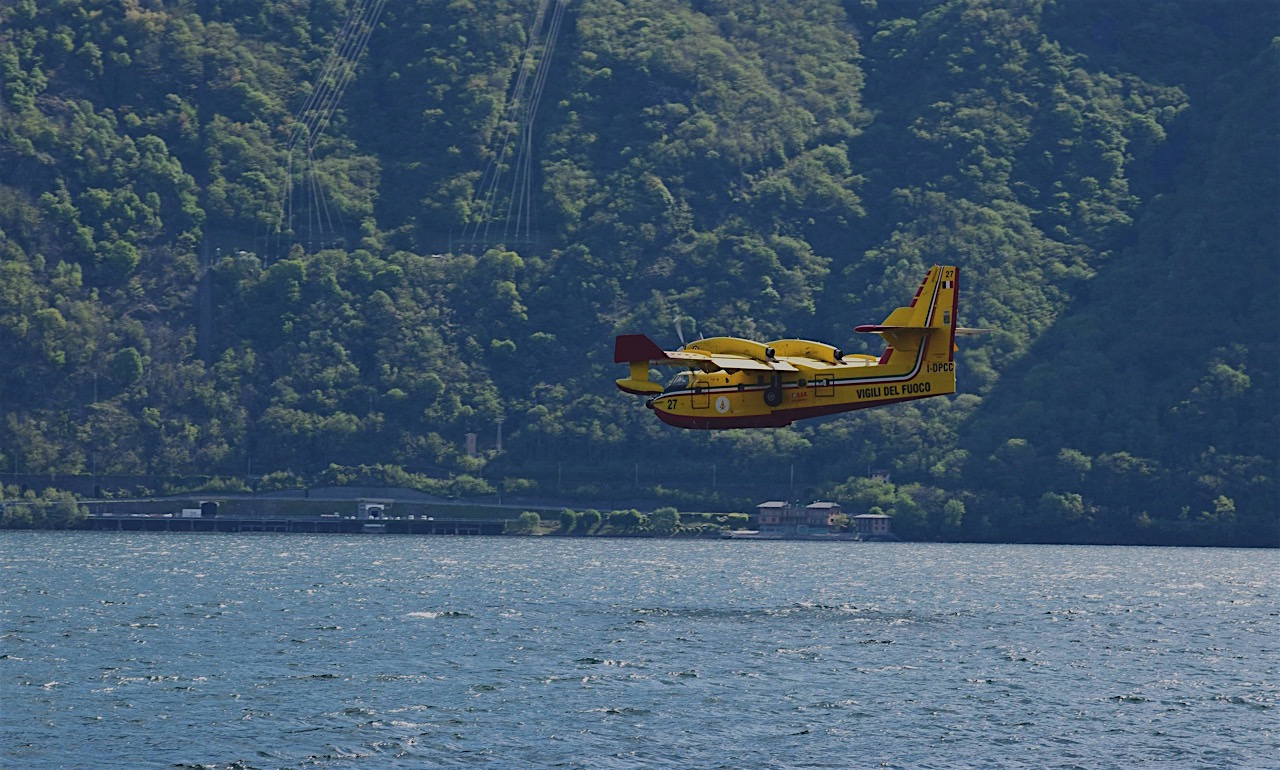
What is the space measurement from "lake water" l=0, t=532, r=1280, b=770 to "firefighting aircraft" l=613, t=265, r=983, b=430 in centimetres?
1107

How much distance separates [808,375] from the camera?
291ft

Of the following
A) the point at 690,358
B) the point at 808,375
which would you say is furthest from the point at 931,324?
the point at 690,358

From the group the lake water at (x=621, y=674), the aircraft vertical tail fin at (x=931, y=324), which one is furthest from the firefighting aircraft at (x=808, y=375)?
the lake water at (x=621, y=674)

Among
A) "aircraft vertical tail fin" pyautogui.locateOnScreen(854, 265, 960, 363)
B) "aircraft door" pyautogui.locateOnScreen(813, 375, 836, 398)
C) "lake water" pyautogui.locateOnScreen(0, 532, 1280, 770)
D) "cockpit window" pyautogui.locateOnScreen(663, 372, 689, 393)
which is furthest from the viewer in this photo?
"cockpit window" pyautogui.locateOnScreen(663, 372, 689, 393)

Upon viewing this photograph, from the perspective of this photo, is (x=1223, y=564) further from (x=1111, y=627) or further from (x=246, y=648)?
(x=246, y=648)

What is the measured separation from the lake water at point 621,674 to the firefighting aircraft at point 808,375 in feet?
36.3

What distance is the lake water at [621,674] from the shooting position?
64.9 m

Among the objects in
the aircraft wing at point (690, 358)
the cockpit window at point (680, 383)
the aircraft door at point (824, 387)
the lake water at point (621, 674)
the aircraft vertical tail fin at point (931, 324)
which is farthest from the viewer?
the cockpit window at point (680, 383)

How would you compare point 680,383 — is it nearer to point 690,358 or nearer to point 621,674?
point 690,358

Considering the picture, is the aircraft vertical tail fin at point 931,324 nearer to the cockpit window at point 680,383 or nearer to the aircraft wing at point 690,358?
the aircraft wing at point 690,358

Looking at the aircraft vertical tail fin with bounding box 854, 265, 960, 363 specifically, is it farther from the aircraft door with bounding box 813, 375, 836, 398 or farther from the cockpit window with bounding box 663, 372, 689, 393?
the cockpit window with bounding box 663, 372, 689, 393

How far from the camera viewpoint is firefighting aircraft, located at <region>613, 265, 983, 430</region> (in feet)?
288

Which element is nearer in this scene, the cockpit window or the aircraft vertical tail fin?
the aircraft vertical tail fin

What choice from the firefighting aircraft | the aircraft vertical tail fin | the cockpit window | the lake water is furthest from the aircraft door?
the lake water
